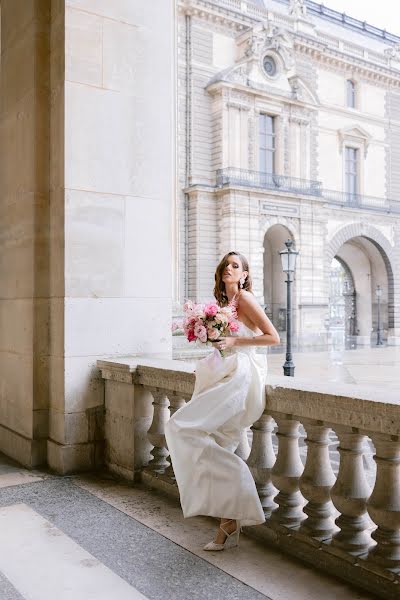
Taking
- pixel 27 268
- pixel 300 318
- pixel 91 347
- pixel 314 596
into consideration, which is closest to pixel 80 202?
pixel 27 268

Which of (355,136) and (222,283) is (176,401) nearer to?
(222,283)

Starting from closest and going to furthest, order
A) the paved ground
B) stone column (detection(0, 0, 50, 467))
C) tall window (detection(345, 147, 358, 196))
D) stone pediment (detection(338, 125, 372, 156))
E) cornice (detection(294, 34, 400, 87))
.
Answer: stone column (detection(0, 0, 50, 467)) → the paved ground → cornice (detection(294, 34, 400, 87)) → stone pediment (detection(338, 125, 372, 156)) → tall window (detection(345, 147, 358, 196))

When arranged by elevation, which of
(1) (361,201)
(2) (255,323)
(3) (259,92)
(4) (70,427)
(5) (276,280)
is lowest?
(4) (70,427)

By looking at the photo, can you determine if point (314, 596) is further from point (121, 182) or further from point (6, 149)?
point (6, 149)

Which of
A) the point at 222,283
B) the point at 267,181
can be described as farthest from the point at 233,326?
the point at 267,181

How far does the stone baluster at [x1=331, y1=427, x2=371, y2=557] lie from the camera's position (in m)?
2.91

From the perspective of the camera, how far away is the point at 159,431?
14.7ft

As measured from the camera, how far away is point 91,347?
4.94m

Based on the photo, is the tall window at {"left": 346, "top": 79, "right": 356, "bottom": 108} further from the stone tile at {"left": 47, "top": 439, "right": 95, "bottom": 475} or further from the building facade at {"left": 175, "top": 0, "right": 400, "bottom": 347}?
the stone tile at {"left": 47, "top": 439, "right": 95, "bottom": 475}

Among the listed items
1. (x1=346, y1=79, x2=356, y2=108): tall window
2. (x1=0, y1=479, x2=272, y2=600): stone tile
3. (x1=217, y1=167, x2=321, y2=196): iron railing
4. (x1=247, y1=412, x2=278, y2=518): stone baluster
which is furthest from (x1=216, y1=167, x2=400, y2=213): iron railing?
(x1=247, y1=412, x2=278, y2=518): stone baluster

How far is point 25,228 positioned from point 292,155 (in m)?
28.5

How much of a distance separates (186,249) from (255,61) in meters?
10.1

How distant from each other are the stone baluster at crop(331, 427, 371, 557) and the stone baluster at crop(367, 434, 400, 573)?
0.45 ft

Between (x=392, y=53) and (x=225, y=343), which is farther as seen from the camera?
(x=392, y=53)
